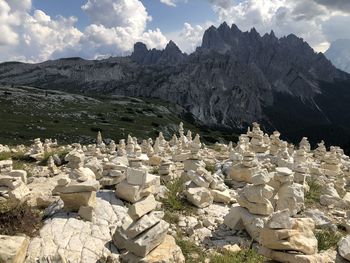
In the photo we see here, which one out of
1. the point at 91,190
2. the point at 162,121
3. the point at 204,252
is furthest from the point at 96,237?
the point at 162,121

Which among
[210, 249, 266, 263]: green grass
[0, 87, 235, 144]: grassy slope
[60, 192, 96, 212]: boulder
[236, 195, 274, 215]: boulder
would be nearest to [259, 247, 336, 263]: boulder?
[210, 249, 266, 263]: green grass

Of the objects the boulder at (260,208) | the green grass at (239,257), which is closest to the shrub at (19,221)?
the green grass at (239,257)

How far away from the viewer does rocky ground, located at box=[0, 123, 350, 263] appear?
11266 millimetres

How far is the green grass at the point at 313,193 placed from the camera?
63.3ft

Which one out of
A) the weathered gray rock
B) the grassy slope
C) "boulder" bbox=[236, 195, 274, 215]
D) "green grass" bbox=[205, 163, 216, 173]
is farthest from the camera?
the grassy slope

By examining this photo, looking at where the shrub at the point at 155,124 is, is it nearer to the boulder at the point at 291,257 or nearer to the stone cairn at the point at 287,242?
the stone cairn at the point at 287,242

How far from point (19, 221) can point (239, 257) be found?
22.6 feet

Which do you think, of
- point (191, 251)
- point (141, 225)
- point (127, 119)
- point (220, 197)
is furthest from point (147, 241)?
point (127, 119)

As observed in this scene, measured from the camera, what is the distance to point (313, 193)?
2069 centimetres

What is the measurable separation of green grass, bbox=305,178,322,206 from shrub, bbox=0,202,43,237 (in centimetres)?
1245

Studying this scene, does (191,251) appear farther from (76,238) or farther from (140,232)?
(76,238)

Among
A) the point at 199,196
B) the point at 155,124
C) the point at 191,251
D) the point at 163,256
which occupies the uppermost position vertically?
the point at 199,196

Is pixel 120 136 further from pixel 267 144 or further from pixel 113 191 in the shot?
pixel 113 191

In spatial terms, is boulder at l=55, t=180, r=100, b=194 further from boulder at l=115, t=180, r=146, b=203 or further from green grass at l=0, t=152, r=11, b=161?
green grass at l=0, t=152, r=11, b=161
